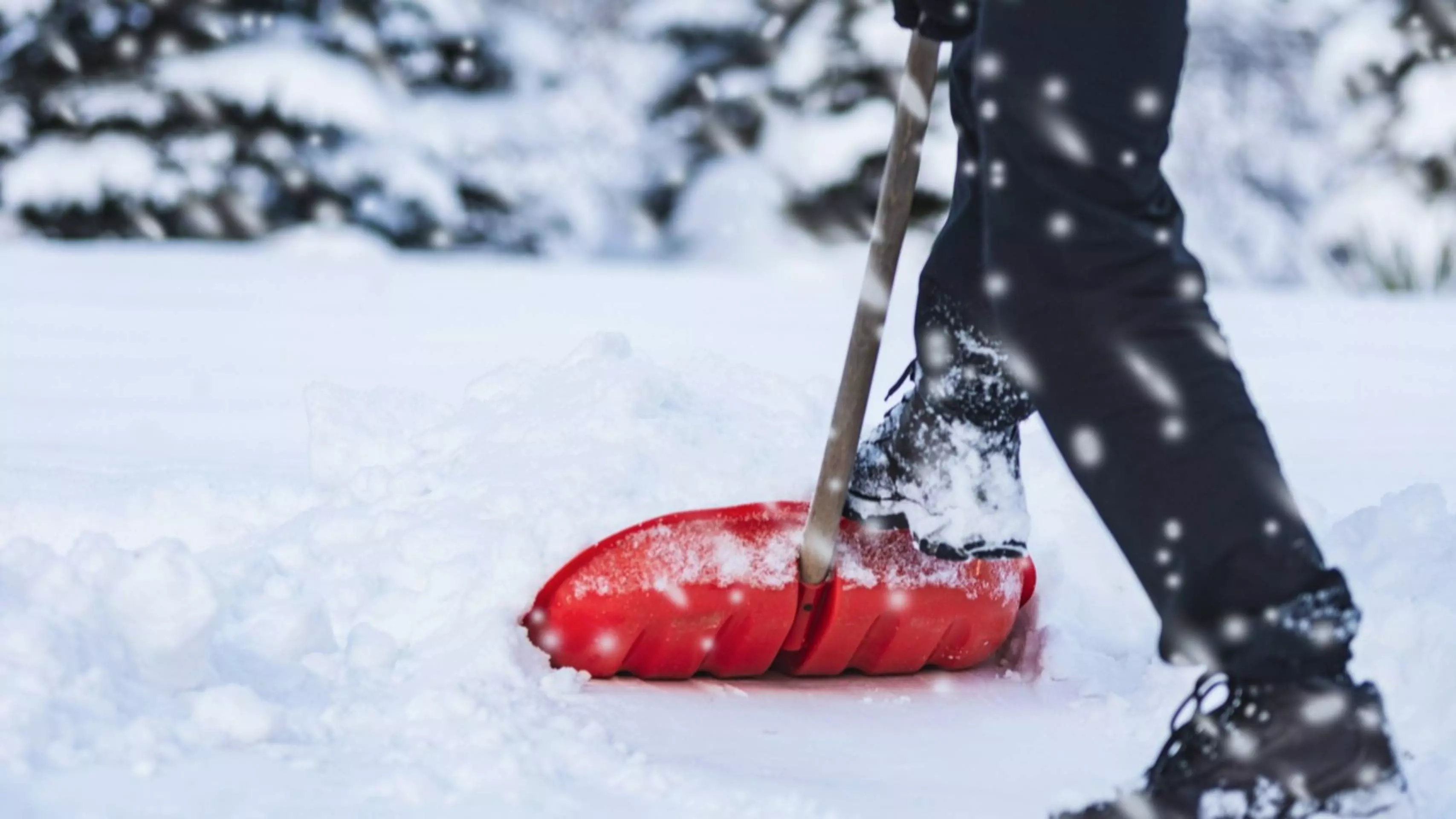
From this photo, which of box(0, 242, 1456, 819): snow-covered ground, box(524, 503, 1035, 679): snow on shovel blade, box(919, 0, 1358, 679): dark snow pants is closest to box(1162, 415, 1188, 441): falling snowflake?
box(919, 0, 1358, 679): dark snow pants

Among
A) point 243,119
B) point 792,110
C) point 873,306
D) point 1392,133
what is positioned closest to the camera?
point 873,306

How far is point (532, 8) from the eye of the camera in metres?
9.98

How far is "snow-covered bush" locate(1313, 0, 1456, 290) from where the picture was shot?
9.18m

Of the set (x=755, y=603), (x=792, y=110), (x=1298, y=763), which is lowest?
(x=792, y=110)

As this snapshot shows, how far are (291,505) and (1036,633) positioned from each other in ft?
3.07

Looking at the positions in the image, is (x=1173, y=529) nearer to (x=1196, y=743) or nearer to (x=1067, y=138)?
(x=1196, y=743)

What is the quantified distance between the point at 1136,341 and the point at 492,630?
0.70 m

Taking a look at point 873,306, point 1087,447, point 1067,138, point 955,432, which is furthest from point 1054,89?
point 955,432

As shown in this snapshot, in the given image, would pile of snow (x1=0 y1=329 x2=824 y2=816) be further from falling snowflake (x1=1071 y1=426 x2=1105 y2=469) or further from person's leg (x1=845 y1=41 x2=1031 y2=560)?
falling snowflake (x1=1071 y1=426 x2=1105 y2=469)

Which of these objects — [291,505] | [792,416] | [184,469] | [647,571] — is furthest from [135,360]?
[647,571]

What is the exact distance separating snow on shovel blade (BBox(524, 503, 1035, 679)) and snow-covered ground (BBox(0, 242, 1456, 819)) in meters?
0.03

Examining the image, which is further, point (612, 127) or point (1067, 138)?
point (612, 127)

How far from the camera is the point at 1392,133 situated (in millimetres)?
9516

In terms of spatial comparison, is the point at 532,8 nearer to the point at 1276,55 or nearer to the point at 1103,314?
the point at 1276,55
